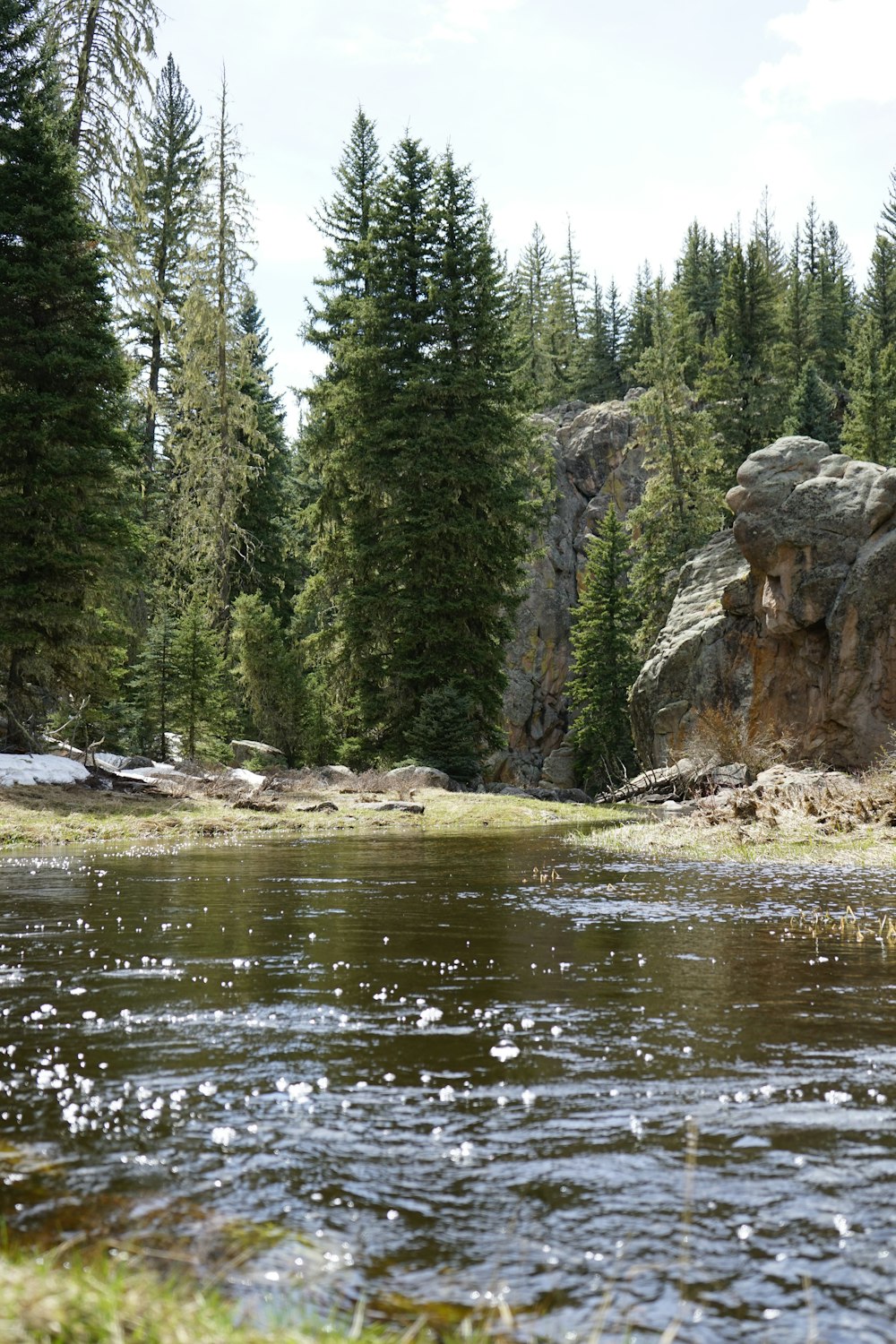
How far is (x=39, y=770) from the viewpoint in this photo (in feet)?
64.3

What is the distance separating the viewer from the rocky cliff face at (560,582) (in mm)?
56750

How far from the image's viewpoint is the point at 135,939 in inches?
307

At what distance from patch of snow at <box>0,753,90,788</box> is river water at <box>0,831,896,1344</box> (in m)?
11.7

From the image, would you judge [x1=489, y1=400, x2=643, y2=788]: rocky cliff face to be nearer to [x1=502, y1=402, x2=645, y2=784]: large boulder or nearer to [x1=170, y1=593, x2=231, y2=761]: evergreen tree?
[x1=502, y1=402, x2=645, y2=784]: large boulder

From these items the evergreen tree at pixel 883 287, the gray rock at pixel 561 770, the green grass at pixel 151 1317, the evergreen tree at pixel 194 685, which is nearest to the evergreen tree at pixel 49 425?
the evergreen tree at pixel 194 685

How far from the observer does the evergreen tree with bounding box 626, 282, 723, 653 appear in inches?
1714

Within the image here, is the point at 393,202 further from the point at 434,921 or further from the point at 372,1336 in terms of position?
the point at 372,1336

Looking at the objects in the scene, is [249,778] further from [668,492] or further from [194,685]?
[668,492]

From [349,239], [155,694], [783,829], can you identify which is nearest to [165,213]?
[349,239]

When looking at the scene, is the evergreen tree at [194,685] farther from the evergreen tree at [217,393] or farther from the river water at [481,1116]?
the river water at [481,1116]

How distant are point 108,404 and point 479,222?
16.0 metres

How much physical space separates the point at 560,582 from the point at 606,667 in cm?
1416

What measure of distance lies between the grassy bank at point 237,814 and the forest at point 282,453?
337 centimetres

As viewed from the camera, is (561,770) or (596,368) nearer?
(561,770)
